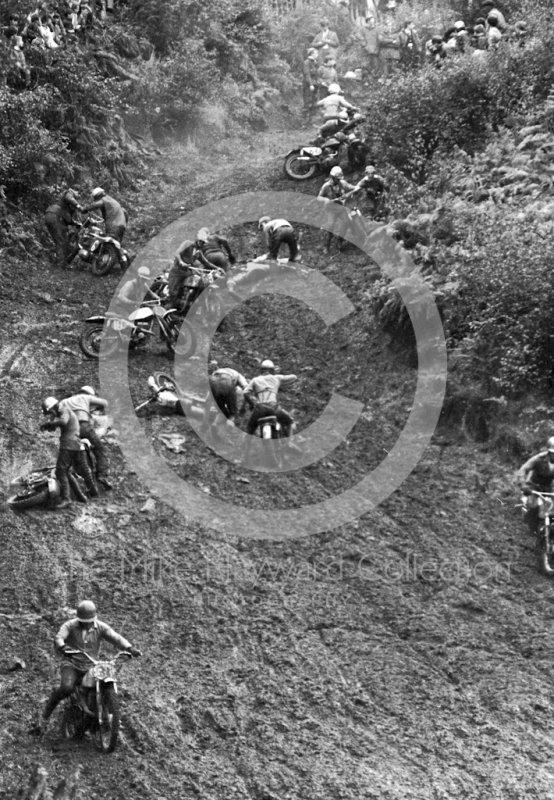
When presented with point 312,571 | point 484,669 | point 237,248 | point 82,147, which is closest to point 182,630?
point 312,571

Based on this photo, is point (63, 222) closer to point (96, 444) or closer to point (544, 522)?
point (96, 444)

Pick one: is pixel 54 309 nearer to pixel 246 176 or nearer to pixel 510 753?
pixel 246 176

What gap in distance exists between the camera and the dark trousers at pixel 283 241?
24.8 meters

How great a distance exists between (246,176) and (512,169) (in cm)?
843

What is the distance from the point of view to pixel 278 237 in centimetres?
2480

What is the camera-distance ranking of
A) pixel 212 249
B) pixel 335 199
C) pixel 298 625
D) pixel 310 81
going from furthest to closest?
pixel 310 81
pixel 335 199
pixel 212 249
pixel 298 625

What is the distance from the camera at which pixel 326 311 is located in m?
24.6

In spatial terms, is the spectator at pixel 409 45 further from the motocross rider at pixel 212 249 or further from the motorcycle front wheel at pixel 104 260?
the motocross rider at pixel 212 249

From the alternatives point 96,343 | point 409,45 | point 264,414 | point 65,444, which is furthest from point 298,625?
point 409,45

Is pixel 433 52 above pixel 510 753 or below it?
above

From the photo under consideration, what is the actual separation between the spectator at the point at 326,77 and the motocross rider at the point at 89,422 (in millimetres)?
22185

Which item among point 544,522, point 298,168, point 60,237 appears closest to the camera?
point 544,522

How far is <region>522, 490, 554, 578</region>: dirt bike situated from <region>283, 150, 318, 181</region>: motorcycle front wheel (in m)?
14.3

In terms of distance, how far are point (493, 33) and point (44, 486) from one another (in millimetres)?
19690
